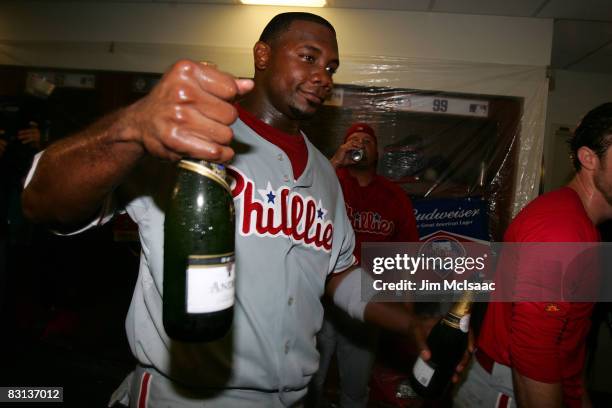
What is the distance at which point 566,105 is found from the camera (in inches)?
169

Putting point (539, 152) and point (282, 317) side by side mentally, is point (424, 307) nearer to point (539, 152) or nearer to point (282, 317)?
point (539, 152)

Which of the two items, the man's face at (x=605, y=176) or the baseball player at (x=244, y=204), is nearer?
the baseball player at (x=244, y=204)

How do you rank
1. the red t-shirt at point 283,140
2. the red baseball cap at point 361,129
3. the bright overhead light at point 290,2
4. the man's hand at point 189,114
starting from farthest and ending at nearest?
the bright overhead light at point 290,2
the red baseball cap at point 361,129
the red t-shirt at point 283,140
the man's hand at point 189,114

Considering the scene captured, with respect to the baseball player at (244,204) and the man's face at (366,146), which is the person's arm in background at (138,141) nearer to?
the baseball player at (244,204)

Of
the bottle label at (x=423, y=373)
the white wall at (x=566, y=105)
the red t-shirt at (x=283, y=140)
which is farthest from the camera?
the white wall at (x=566, y=105)

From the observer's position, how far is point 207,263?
2.13 feet

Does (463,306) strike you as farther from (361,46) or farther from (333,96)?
(361,46)

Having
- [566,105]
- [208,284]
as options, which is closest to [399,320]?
[208,284]

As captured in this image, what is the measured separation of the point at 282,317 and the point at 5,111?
10.6 feet

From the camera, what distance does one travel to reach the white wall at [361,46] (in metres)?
3.11

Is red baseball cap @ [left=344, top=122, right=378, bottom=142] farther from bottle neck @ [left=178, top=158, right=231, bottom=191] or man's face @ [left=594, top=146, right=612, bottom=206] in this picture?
bottle neck @ [left=178, top=158, right=231, bottom=191]

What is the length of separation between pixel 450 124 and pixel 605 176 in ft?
6.40

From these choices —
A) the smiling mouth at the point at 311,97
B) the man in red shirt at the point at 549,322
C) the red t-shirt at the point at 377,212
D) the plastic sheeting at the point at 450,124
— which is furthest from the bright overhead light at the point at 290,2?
the man in red shirt at the point at 549,322

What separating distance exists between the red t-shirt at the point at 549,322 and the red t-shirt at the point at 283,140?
2.80 ft
